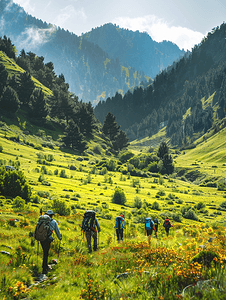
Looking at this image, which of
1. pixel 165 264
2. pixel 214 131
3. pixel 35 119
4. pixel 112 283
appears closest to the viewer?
pixel 112 283

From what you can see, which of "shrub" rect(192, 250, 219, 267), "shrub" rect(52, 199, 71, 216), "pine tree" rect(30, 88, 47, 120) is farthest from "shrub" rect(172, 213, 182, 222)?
"pine tree" rect(30, 88, 47, 120)

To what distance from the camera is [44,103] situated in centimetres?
9419

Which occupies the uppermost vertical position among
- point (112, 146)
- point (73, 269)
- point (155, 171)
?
point (112, 146)

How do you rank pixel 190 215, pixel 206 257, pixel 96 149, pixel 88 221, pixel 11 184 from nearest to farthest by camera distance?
pixel 206 257 < pixel 88 221 < pixel 11 184 < pixel 190 215 < pixel 96 149

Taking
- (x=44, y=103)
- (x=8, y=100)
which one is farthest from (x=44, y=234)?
(x=44, y=103)

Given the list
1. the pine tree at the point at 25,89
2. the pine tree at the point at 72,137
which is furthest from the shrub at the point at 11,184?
the pine tree at the point at 25,89

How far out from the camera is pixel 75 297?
266 inches

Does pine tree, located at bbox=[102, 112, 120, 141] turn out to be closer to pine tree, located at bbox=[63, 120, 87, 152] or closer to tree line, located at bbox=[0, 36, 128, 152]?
tree line, located at bbox=[0, 36, 128, 152]

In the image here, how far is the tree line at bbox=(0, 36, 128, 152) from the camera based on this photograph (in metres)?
85.9

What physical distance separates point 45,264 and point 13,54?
142m

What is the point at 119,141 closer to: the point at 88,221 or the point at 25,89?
the point at 25,89

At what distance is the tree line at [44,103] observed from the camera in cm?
8594

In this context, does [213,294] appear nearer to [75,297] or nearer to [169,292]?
[169,292]

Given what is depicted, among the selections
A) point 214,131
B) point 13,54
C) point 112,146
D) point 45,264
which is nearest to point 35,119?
point 112,146
